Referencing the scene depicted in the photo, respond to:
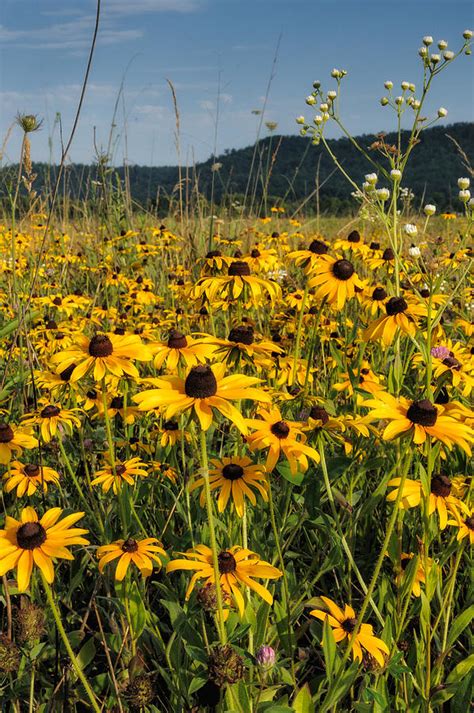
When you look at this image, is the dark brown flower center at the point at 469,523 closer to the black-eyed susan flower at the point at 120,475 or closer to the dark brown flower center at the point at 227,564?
the dark brown flower center at the point at 227,564

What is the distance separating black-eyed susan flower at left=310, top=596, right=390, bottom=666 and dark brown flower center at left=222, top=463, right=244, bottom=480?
36 cm

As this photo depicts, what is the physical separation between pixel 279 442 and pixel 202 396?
A: 0.40 meters

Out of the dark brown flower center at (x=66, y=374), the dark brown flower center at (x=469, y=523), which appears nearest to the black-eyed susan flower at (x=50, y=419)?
the dark brown flower center at (x=66, y=374)

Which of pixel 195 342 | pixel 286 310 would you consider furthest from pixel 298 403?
pixel 286 310

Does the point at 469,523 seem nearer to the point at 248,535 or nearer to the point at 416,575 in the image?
the point at 416,575

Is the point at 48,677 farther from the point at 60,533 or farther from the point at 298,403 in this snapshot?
the point at 298,403

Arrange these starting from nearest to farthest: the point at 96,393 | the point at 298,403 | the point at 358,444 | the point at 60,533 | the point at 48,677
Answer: the point at 60,533 < the point at 48,677 < the point at 298,403 < the point at 358,444 < the point at 96,393

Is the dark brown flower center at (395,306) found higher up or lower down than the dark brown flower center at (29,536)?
higher up

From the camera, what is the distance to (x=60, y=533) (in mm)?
1177

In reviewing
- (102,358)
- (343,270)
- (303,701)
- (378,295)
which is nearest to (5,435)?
(102,358)

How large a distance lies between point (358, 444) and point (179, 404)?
1155 millimetres

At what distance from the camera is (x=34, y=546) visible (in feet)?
3.69

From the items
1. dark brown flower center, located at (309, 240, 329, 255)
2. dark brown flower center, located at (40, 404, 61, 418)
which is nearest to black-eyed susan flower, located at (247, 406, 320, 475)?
dark brown flower center, located at (40, 404, 61, 418)

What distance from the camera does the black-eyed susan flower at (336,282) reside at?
1.92 metres
